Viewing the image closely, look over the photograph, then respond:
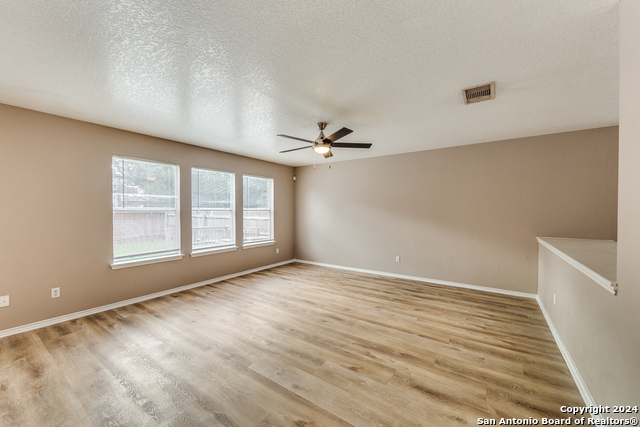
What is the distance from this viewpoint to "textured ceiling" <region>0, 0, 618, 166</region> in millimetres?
1465

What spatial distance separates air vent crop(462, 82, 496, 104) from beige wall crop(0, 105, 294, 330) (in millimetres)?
4395

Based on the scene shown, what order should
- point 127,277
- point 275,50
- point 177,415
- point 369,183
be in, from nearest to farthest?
point 177,415 < point 275,50 < point 127,277 < point 369,183

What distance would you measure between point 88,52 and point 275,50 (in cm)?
143

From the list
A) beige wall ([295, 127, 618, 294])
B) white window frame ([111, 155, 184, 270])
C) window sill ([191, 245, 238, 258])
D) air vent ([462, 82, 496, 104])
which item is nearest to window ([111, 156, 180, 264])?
white window frame ([111, 155, 184, 270])

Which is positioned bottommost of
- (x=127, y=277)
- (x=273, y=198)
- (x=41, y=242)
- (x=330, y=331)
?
(x=330, y=331)

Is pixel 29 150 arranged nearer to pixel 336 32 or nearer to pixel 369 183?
pixel 336 32

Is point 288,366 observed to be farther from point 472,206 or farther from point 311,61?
point 472,206

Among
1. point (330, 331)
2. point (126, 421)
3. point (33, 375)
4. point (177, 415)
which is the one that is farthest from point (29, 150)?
point (330, 331)

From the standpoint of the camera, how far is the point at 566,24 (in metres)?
1.53

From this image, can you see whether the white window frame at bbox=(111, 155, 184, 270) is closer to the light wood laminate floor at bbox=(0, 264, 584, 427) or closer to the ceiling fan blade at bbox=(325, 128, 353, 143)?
the light wood laminate floor at bbox=(0, 264, 584, 427)

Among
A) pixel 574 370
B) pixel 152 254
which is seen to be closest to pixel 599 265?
pixel 574 370

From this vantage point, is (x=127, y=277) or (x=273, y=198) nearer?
(x=127, y=277)

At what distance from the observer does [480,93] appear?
246 centimetres

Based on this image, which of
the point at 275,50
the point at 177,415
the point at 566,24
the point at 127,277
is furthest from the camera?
the point at 127,277
